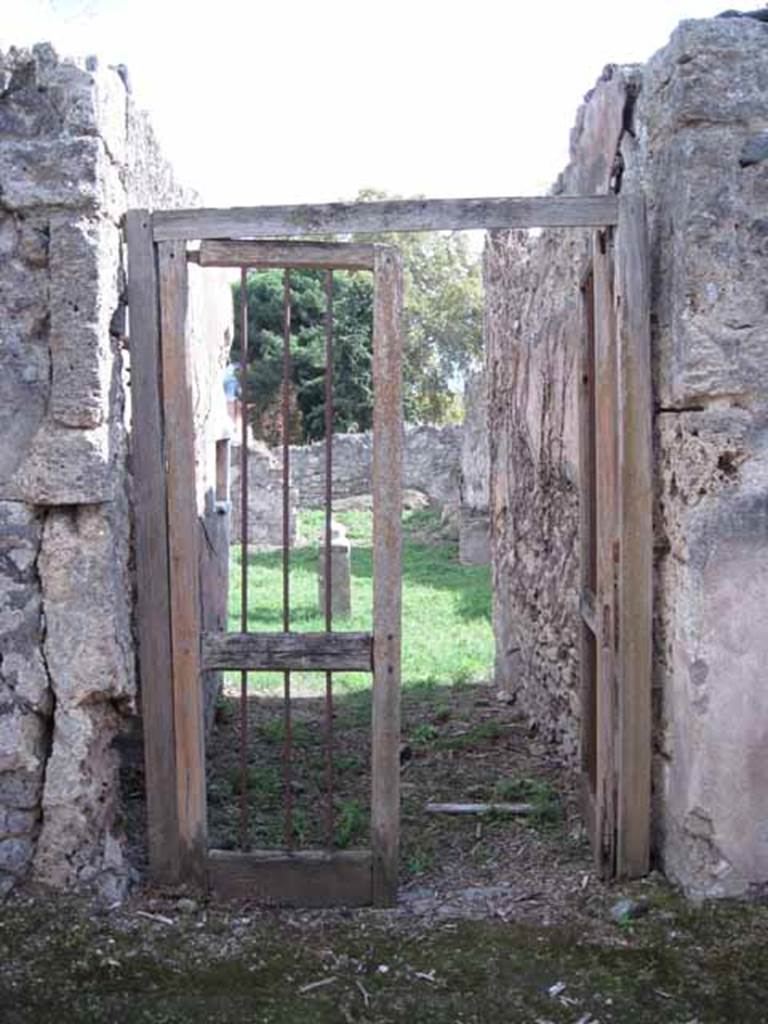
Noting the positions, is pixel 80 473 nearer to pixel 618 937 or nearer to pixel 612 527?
pixel 612 527

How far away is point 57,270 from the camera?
140 inches

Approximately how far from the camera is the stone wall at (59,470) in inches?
140

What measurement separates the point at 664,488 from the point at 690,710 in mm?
712

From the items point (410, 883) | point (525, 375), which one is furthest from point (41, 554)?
point (525, 375)

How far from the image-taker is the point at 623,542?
12.6 feet

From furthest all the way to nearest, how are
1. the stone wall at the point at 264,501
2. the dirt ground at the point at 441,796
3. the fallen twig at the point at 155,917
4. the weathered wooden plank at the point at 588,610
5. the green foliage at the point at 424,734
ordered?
the stone wall at the point at 264,501 < the green foliage at the point at 424,734 < the weathered wooden plank at the point at 588,610 < the dirt ground at the point at 441,796 < the fallen twig at the point at 155,917

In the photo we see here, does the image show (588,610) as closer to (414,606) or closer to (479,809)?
(479,809)

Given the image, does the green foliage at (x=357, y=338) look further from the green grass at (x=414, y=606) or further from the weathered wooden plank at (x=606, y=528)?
the weathered wooden plank at (x=606, y=528)

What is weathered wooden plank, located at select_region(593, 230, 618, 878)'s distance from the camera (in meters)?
3.96

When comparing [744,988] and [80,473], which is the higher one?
[80,473]

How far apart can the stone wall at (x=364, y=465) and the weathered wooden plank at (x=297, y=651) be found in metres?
16.3

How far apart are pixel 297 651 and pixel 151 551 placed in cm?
57

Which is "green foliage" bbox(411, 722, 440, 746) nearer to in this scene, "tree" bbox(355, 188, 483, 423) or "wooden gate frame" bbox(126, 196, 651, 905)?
"wooden gate frame" bbox(126, 196, 651, 905)

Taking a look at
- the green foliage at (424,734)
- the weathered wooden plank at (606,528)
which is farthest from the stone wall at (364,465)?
the weathered wooden plank at (606,528)
